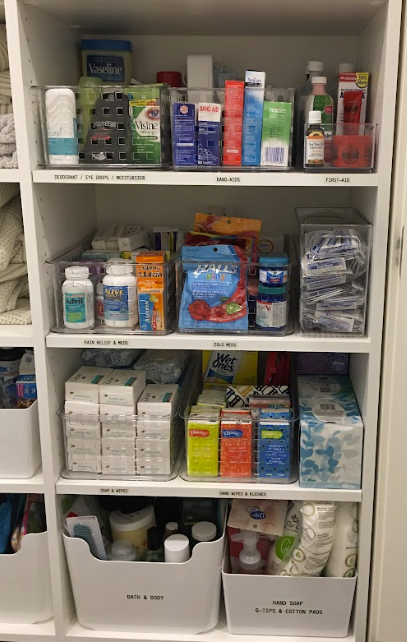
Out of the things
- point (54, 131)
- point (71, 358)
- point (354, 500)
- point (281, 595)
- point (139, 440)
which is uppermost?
point (54, 131)

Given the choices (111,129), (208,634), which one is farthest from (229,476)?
(111,129)

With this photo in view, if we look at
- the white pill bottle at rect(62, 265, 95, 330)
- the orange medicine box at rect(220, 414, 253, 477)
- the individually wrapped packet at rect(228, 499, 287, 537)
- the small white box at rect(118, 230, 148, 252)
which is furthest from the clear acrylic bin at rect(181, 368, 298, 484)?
the small white box at rect(118, 230, 148, 252)

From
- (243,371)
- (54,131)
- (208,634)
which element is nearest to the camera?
(54,131)

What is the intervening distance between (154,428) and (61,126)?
2.24 ft

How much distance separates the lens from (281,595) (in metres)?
1.53

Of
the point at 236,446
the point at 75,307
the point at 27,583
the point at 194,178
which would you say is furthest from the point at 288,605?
the point at 194,178

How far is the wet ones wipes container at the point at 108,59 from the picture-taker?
1.56 metres

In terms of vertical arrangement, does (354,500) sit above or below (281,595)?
above

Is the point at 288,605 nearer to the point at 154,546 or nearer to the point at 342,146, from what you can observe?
the point at 154,546

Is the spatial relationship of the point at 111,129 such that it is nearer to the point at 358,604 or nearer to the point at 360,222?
the point at 360,222

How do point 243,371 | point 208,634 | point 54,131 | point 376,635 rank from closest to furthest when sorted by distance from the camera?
point 54,131
point 376,635
point 208,634
point 243,371

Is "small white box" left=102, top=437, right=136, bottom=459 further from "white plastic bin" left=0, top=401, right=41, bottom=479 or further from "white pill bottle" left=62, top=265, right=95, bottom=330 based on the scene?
"white pill bottle" left=62, top=265, right=95, bottom=330

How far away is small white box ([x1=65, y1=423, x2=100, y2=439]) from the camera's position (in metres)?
1.50

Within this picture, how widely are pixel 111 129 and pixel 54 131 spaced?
12 centimetres
